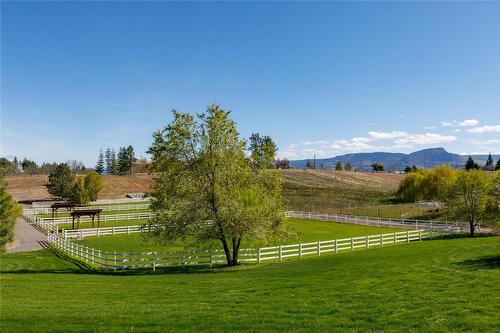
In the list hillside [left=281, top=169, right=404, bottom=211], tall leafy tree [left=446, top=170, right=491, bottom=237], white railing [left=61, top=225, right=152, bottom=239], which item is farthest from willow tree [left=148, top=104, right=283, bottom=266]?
hillside [left=281, top=169, right=404, bottom=211]

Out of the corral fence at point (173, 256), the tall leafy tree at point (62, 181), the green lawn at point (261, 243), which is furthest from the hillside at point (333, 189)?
the tall leafy tree at point (62, 181)

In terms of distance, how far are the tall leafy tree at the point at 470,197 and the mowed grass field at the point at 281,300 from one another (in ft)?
86.5

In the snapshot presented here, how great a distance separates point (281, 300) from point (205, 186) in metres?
13.9

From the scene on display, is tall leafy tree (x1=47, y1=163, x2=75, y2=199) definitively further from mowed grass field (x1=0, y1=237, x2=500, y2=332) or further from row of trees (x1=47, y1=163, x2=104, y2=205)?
mowed grass field (x1=0, y1=237, x2=500, y2=332)

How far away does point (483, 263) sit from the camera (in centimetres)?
2033

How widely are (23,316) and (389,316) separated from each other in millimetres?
10980

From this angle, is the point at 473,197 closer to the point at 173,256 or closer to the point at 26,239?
the point at 173,256

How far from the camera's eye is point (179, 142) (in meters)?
27.3

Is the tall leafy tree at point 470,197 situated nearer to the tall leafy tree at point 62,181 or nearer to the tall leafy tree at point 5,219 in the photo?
the tall leafy tree at point 5,219

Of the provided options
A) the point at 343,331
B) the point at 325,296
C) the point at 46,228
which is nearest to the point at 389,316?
the point at 343,331

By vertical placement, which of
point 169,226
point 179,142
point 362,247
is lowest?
point 362,247

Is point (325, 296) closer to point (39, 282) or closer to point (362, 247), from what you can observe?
point (39, 282)

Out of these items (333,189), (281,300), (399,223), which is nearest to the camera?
(281,300)

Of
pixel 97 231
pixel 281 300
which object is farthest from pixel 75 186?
pixel 281 300
